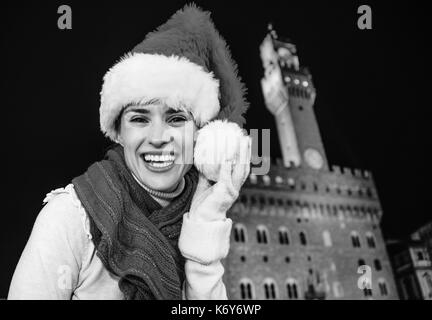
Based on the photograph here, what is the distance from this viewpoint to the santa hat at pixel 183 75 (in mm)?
2215

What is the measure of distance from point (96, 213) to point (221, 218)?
615 mm

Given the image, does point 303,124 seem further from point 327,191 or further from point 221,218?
point 221,218

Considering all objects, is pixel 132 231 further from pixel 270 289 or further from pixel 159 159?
pixel 270 289

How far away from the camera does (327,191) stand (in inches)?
976

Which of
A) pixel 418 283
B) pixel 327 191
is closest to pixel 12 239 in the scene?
pixel 327 191

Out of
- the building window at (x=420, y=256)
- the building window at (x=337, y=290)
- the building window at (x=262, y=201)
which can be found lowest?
the building window at (x=337, y=290)

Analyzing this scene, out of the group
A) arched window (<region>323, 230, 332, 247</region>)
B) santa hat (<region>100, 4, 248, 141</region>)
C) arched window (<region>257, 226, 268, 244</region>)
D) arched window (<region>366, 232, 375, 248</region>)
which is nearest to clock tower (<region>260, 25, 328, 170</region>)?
arched window (<region>323, 230, 332, 247</region>)

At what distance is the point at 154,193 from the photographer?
2.30 metres

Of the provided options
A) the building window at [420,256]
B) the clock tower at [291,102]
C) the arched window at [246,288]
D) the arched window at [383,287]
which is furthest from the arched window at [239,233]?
the building window at [420,256]

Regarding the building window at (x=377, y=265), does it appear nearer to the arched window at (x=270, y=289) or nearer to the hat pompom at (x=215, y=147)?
the arched window at (x=270, y=289)

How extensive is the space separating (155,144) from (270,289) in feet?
65.3

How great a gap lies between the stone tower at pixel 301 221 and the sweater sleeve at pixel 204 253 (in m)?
18.2

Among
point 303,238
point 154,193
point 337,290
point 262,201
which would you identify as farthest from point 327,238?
point 154,193

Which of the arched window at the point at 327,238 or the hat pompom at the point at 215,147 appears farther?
the arched window at the point at 327,238
